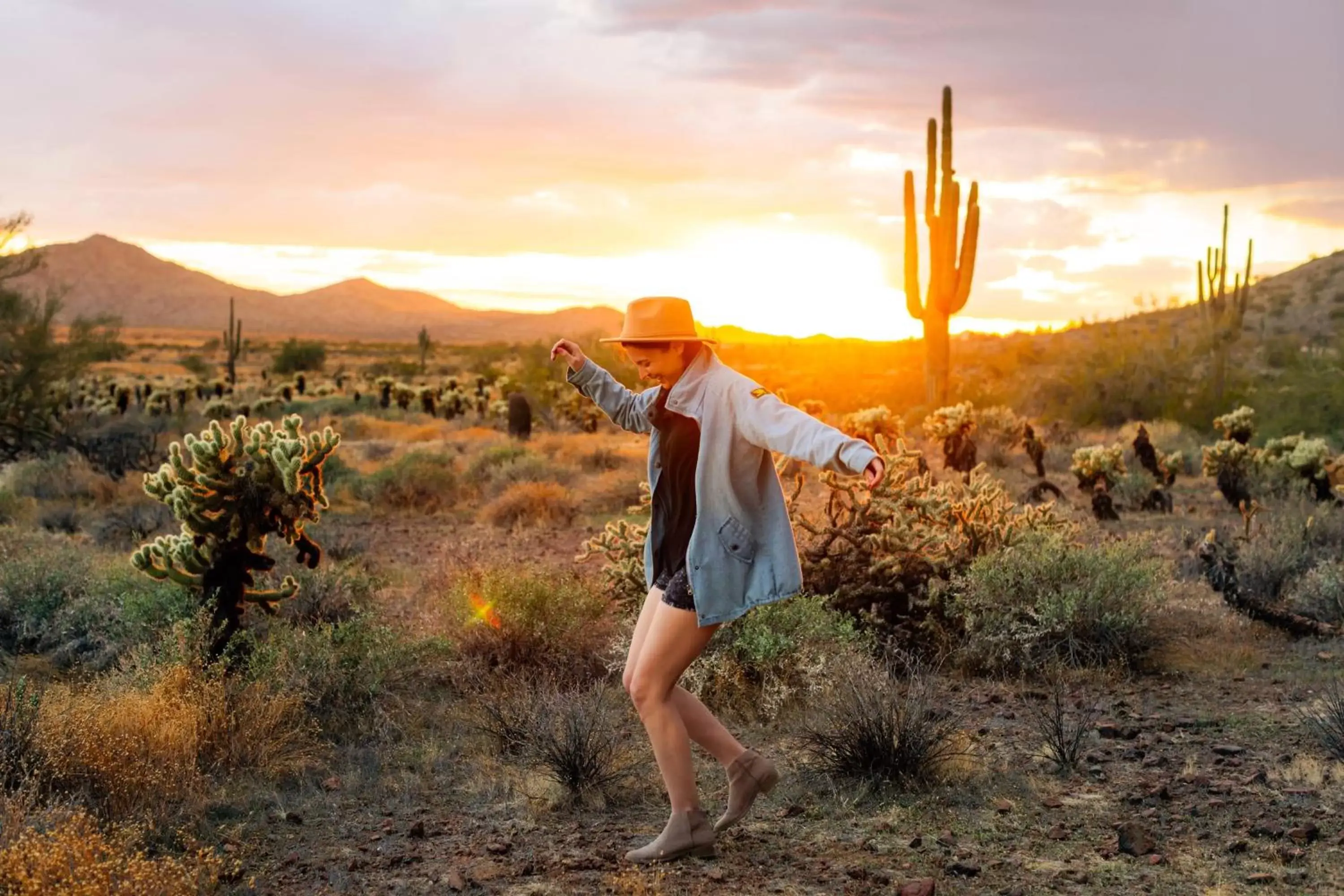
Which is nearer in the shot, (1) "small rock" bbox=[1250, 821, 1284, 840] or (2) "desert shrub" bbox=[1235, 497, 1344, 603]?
(1) "small rock" bbox=[1250, 821, 1284, 840]

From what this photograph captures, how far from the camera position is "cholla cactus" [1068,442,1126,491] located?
1561 centimetres

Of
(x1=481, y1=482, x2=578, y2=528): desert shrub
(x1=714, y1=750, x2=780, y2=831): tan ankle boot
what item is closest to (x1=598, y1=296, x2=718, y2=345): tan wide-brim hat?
(x1=714, y1=750, x2=780, y2=831): tan ankle boot

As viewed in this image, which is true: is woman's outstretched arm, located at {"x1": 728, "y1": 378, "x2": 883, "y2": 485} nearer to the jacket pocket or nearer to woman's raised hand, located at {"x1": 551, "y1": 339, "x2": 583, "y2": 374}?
the jacket pocket

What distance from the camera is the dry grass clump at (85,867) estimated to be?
4.04 meters

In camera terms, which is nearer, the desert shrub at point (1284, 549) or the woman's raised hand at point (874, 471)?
the woman's raised hand at point (874, 471)

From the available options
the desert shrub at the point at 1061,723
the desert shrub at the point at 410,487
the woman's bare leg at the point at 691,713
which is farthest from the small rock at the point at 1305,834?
the desert shrub at the point at 410,487

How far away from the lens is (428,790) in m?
5.96

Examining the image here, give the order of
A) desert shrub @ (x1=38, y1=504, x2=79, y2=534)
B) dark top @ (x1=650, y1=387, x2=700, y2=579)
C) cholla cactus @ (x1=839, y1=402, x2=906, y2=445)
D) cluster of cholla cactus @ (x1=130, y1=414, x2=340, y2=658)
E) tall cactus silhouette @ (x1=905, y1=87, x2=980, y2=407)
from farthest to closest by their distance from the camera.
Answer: tall cactus silhouette @ (x1=905, y1=87, x2=980, y2=407), cholla cactus @ (x1=839, y1=402, x2=906, y2=445), desert shrub @ (x1=38, y1=504, x2=79, y2=534), cluster of cholla cactus @ (x1=130, y1=414, x2=340, y2=658), dark top @ (x1=650, y1=387, x2=700, y2=579)

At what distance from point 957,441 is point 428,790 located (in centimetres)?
1187

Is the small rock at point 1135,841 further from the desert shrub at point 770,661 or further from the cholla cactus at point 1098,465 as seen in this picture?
the cholla cactus at point 1098,465

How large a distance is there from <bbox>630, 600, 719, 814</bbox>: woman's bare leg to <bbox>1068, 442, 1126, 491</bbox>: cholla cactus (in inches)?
461

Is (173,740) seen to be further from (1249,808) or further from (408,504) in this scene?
(408,504)

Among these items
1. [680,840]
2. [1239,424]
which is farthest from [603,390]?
[1239,424]

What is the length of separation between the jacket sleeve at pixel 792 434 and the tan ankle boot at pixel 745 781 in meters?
1.29
